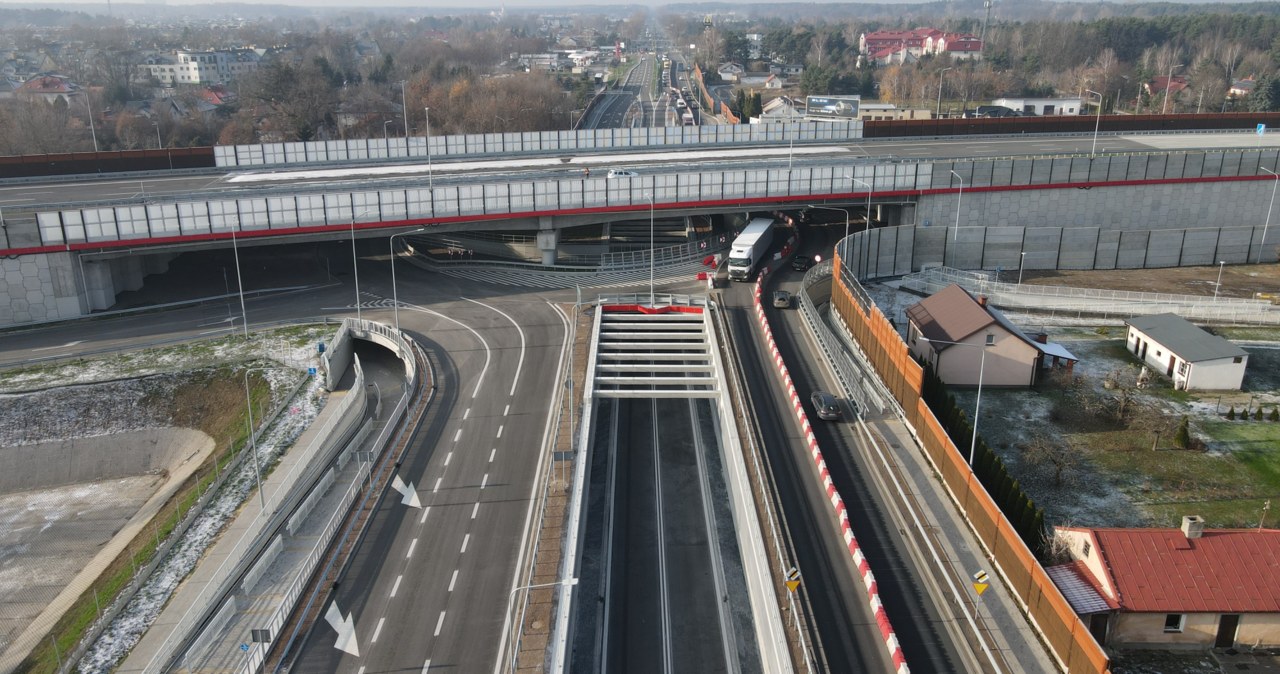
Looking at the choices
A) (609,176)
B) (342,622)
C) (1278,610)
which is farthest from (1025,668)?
(609,176)

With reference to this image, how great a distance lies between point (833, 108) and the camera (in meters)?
132

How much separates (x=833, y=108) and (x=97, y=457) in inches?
4246

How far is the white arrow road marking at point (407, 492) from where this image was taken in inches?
1387

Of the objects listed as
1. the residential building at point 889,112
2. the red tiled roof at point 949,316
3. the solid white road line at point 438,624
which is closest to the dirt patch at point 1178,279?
the red tiled roof at point 949,316

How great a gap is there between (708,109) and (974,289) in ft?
371

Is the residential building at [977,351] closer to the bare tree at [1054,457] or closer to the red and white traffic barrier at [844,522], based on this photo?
the bare tree at [1054,457]

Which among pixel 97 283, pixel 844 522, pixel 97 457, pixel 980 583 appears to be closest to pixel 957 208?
pixel 844 522

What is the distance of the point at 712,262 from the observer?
64.1 meters

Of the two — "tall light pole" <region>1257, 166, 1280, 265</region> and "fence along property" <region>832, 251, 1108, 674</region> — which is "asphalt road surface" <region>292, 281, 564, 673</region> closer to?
"fence along property" <region>832, 251, 1108, 674</region>

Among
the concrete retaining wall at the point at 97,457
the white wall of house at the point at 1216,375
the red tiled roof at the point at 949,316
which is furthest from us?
the red tiled roof at the point at 949,316

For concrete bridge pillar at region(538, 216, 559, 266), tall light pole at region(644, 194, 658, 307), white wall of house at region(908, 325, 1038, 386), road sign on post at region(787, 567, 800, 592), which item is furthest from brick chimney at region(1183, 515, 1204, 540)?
concrete bridge pillar at region(538, 216, 559, 266)

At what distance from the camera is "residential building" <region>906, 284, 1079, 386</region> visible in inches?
1844

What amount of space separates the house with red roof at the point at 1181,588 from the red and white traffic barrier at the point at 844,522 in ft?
19.2

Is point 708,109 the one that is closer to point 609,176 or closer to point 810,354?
point 609,176
